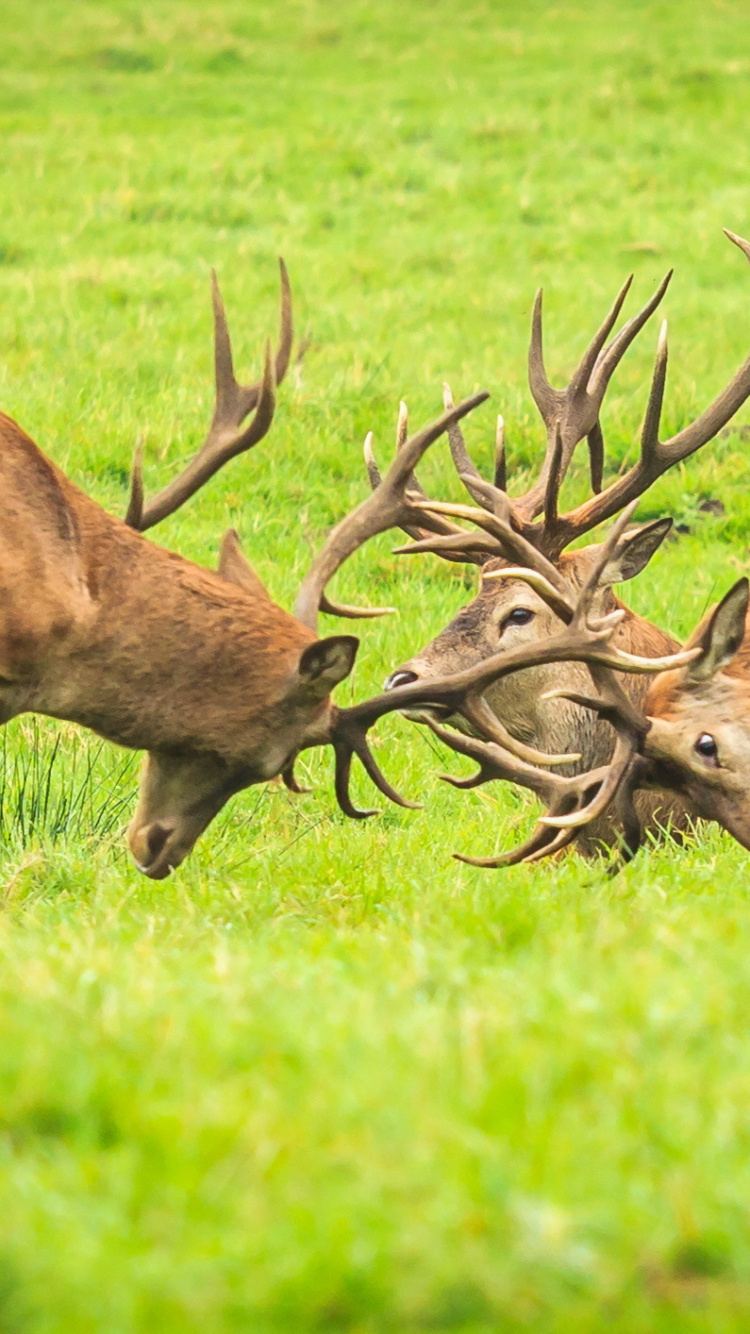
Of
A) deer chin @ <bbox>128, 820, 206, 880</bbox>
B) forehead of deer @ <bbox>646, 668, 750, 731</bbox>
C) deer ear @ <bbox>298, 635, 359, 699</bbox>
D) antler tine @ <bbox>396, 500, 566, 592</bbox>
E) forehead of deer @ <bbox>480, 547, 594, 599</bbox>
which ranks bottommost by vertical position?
deer chin @ <bbox>128, 820, 206, 880</bbox>

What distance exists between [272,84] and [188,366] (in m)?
10.1

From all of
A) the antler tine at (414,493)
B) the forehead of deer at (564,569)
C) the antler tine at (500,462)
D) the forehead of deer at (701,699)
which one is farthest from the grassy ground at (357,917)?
the antler tine at (500,462)

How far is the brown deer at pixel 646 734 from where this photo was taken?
18.2 feet

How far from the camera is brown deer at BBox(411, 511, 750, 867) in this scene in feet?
18.2

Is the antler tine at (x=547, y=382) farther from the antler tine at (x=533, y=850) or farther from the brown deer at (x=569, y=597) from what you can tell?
the antler tine at (x=533, y=850)

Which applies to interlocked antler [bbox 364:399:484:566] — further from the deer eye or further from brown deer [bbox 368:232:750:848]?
the deer eye

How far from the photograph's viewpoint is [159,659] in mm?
5219

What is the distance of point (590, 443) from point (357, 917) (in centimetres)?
280

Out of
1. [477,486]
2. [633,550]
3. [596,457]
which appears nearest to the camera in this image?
[477,486]

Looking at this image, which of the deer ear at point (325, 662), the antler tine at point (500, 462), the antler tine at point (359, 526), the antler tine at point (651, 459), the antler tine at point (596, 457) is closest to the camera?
the deer ear at point (325, 662)

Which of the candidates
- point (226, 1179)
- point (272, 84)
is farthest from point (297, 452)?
point (272, 84)

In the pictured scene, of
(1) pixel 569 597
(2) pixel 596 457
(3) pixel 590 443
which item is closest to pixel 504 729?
(1) pixel 569 597

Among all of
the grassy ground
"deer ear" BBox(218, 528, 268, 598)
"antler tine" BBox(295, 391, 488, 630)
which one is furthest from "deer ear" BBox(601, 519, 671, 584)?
"deer ear" BBox(218, 528, 268, 598)

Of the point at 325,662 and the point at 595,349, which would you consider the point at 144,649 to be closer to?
the point at 325,662
